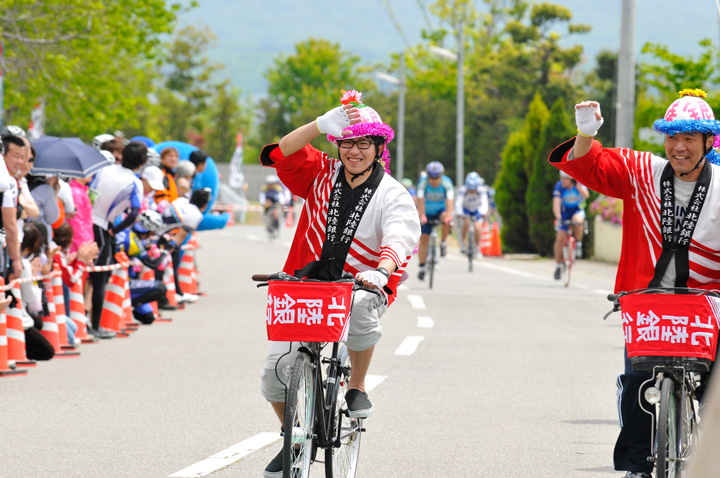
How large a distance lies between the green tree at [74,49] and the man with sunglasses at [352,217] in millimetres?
16332

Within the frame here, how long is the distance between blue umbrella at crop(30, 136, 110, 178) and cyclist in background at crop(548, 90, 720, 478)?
275 inches

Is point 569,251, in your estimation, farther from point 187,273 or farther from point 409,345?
point 409,345

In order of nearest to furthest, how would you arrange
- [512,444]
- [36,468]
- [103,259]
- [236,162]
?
[36,468] → [512,444] → [103,259] → [236,162]

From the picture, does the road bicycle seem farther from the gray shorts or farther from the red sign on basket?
the red sign on basket

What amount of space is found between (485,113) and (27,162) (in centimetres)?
6042

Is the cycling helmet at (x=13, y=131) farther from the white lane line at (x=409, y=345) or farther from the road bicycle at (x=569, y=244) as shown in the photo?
the road bicycle at (x=569, y=244)

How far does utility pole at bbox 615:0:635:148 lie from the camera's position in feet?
79.8

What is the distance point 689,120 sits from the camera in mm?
5684

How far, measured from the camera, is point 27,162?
1053cm

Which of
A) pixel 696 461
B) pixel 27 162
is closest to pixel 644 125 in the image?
pixel 27 162

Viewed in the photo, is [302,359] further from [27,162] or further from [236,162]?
[236,162]

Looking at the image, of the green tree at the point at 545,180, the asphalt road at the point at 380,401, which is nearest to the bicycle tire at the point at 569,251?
the asphalt road at the point at 380,401

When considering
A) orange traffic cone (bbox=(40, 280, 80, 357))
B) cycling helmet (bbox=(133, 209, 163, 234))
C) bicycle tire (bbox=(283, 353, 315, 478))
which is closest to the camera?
bicycle tire (bbox=(283, 353, 315, 478))

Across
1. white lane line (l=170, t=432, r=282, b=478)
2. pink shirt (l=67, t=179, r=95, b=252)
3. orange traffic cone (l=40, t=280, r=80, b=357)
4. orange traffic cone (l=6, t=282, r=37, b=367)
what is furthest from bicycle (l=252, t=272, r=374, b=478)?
pink shirt (l=67, t=179, r=95, b=252)
